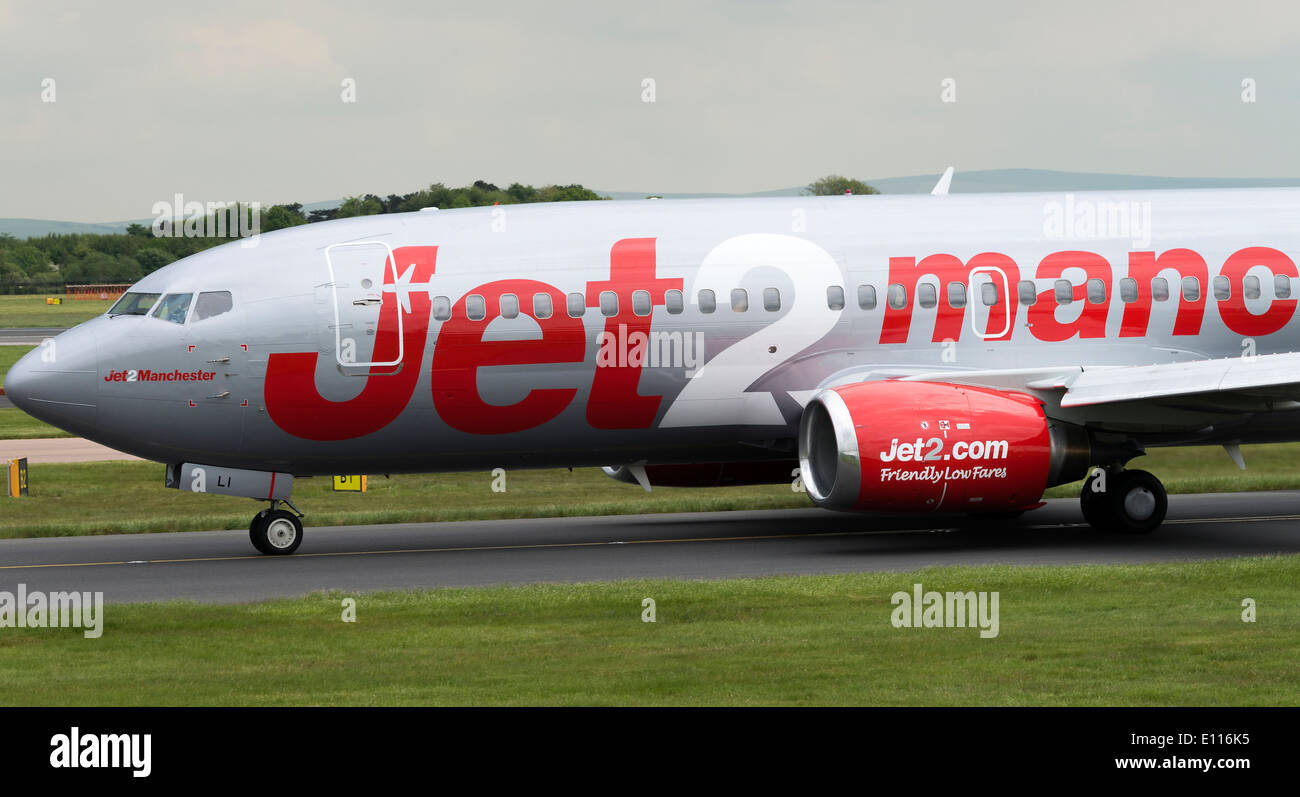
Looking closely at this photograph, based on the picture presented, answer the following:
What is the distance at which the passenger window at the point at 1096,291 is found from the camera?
19.3 metres

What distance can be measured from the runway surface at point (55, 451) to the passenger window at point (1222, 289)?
18.8m

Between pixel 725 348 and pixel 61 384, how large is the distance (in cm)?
761

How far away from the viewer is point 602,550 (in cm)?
1889

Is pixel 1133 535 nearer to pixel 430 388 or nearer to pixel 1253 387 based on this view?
pixel 1253 387

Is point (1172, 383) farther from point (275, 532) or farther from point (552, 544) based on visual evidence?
point (275, 532)

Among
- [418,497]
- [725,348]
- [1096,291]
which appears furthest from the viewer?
[418,497]

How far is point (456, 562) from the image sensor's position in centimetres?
1809

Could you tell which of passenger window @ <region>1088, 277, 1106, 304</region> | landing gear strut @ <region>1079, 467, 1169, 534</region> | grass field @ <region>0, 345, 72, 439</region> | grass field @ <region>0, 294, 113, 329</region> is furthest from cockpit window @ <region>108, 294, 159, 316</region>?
grass field @ <region>0, 294, 113, 329</region>

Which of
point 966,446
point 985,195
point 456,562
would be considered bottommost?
point 456,562

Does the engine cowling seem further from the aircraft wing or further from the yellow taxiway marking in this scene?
the yellow taxiway marking

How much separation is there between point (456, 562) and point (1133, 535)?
815 cm

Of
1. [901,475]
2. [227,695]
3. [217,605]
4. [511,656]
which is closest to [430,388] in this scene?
[217,605]

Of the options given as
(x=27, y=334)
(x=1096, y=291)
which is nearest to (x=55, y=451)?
(x=1096, y=291)
